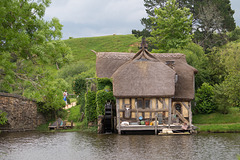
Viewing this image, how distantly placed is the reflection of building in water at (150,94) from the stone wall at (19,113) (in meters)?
10.1

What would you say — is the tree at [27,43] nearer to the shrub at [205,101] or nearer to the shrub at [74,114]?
the shrub at [74,114]

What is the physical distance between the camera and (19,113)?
36.2 m

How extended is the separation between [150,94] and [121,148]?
943 cm

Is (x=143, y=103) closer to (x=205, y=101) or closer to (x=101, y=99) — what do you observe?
(x=101, y=99)

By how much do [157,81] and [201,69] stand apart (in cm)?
1370

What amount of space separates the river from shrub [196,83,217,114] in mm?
10754

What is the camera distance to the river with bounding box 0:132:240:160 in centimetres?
2050

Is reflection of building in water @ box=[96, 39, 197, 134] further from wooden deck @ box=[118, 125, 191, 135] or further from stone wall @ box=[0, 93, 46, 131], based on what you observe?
stone wall @ box=[0, 93, 46, 131]

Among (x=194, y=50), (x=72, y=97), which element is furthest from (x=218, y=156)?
(x=72, y=97)

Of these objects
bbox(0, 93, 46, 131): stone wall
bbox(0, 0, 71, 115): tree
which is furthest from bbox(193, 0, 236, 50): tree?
bbox(0, 0, 71, 115): tree

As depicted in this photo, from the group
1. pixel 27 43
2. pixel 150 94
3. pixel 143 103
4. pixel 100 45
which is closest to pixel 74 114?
pixel 143 103

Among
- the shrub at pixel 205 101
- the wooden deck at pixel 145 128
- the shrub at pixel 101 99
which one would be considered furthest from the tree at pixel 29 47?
the shrub at pixel 205 101

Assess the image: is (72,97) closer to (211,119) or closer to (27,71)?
(211,119)

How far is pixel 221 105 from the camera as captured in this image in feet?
122
